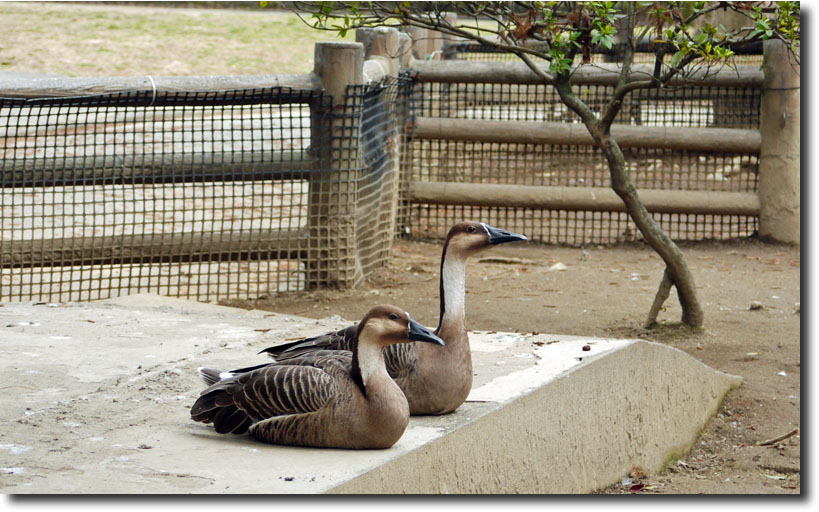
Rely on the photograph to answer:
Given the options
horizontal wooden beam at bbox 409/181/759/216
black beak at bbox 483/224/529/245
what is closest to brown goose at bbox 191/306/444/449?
black beak at bbox 483/224/529/245

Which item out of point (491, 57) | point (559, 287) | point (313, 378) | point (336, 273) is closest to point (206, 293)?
point (336, 273)

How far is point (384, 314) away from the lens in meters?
3.74

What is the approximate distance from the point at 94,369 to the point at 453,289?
192 centimetres

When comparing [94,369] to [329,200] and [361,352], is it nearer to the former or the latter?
[361,352]

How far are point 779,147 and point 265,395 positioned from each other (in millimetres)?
8018

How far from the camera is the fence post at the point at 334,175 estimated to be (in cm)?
823

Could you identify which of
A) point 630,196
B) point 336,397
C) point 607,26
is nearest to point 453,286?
point 336,397

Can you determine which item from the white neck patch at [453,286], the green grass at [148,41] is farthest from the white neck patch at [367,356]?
the green grass at [148,41]

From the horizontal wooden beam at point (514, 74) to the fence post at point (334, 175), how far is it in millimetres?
2523

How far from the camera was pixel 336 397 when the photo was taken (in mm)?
3809

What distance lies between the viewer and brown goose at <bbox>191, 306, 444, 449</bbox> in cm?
375

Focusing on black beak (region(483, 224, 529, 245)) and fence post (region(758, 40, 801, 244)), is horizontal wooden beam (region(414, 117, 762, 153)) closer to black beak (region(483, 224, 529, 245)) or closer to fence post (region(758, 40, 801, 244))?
fence post (region(758, 40, 801, 244))

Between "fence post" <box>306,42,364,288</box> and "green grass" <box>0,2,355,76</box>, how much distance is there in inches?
459

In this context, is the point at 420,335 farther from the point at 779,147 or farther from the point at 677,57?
the point at 779,147
